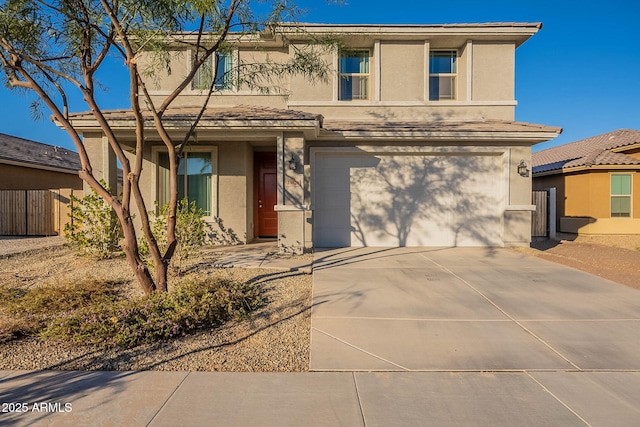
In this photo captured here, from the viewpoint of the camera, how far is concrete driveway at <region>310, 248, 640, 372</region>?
12.1 ft

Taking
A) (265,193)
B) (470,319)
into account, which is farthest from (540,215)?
(470,319)

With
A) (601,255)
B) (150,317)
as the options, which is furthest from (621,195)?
(150,317)

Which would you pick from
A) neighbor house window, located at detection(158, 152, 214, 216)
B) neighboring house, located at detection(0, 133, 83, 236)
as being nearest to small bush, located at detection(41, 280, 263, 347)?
neighbor house window, located at detection(158, 152, 214, 216)

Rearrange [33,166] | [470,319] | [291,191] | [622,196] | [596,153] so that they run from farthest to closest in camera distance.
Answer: [33,166]
[596,153]
[622,196]
[291,191]
[470,319]

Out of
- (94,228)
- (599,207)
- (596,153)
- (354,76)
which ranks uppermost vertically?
(354,76)

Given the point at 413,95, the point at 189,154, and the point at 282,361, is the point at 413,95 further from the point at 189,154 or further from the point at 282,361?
the point at 282,361

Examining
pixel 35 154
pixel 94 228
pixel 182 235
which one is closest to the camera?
pixel 182 235

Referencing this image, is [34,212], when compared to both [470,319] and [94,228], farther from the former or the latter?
[470,319]

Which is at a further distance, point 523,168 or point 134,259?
point 523,168

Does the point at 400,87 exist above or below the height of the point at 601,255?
above

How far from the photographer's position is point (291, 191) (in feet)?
29.0

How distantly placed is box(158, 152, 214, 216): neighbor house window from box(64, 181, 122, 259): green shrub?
7.11ft

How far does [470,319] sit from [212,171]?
25.9 feet

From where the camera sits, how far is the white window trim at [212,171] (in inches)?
394
